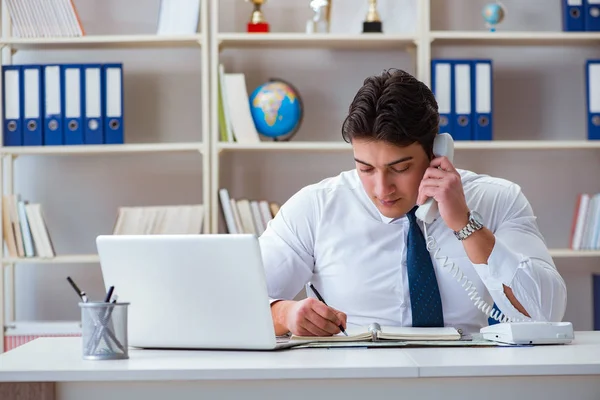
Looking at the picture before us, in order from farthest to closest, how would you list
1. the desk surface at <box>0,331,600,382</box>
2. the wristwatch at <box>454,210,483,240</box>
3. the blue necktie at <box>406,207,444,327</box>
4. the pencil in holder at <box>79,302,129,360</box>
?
1. the blue necktie at <box>406,207,444,327</box>
2. the wristwatch at <box>454,210,483,240</box>
3. the pencil in holder at <box>79,302,129,360</box>
4. the desk surface at <box>0,331,600,382</box>

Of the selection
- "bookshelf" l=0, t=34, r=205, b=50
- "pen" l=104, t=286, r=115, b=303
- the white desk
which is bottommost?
the white desk

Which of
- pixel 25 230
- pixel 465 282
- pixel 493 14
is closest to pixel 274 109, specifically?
pixel 493 14

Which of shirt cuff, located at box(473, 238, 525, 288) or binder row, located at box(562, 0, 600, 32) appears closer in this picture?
shirt cuff, located at box(473, 238, 525, 288)

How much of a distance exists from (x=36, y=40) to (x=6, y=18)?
20 centimetres

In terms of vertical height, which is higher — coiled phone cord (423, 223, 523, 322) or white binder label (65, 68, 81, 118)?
white binder label (65, 68, 81, 118)

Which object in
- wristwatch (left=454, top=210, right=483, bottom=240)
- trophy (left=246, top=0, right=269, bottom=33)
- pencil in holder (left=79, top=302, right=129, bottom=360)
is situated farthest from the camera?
trophy (left=246, top=0, right=269, bottom=33)

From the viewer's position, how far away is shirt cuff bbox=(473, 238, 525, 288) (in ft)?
6.20

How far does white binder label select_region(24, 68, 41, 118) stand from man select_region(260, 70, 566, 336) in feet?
4.59

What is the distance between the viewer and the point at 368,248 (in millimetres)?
2189

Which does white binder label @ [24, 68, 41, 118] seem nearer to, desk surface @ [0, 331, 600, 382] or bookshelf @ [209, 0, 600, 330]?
bookshelf @ [209, 0, 600, 330]

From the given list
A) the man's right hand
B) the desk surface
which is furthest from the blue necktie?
the desk surface

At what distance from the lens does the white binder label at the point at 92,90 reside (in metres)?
3.27

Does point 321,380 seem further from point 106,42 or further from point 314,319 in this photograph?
point 106,42

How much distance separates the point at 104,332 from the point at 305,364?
352mm
